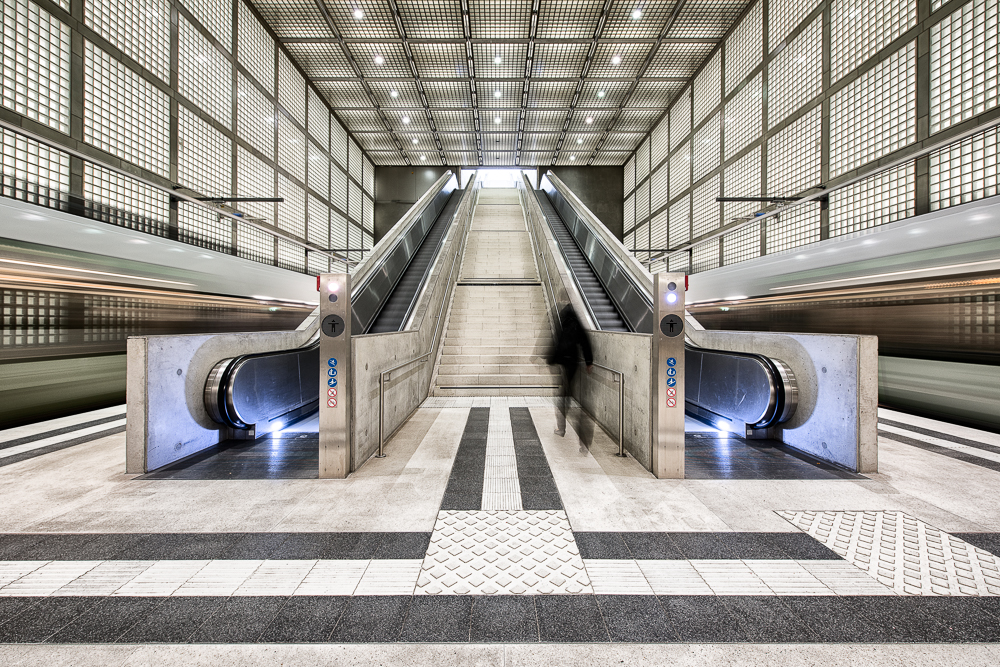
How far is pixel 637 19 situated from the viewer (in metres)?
10.7

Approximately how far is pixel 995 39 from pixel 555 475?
871 centimetres

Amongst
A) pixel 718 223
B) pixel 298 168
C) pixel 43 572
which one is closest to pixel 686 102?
pixel 718 223

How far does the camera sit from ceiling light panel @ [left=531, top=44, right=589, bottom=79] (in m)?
11.8

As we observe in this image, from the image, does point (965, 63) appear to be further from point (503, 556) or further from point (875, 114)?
point (503, 556)

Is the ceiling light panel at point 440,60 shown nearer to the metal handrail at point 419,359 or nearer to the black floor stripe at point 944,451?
the metal handrail at point 419,359

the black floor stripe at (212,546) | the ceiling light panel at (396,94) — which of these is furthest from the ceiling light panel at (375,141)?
the black floor stripe at (212,546)

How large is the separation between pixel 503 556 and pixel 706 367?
14.7 feet

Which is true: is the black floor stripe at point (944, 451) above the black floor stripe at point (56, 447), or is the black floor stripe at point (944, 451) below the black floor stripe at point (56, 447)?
above

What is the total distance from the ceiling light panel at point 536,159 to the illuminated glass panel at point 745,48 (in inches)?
355

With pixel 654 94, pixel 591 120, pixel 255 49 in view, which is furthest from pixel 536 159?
pixel 255 49

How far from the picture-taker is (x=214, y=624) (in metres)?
1.73

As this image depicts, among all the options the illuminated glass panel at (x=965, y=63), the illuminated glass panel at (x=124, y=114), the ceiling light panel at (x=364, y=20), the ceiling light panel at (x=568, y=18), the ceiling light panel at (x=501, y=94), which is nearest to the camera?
the illuminated glass panel at (x=965, y=63)

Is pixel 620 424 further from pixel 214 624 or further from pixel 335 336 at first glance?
pixel 214 624

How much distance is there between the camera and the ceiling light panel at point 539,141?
17430 mm
